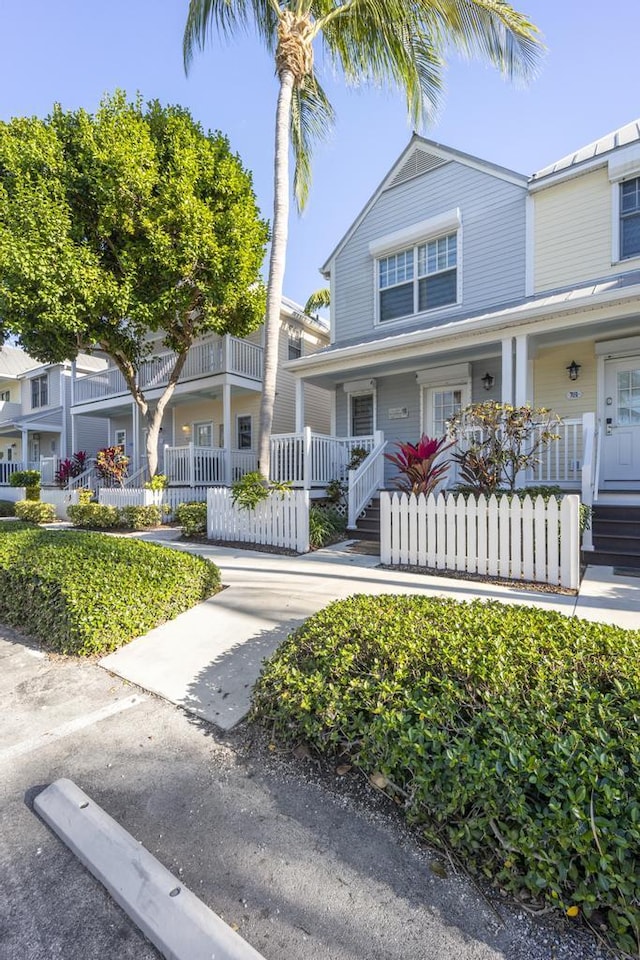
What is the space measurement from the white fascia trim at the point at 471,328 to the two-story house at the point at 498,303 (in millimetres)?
25

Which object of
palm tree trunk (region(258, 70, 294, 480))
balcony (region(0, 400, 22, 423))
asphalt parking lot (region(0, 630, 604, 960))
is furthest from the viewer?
balcony (region(0, 400, 22, 423))

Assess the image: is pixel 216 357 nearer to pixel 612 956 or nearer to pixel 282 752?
pixel 282 752

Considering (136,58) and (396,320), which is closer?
(136,58)

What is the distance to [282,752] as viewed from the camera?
2230mm

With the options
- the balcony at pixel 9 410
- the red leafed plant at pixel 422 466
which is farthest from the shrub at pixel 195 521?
the balcony at pixel 9 410

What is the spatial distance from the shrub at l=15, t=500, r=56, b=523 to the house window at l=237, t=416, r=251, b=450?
6019mm

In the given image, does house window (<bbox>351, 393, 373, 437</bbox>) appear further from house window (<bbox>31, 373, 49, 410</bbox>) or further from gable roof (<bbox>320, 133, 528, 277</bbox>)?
house window (<bbox>31, 373, 49, 410</bbox>)

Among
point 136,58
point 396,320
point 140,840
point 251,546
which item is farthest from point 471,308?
point 140,840

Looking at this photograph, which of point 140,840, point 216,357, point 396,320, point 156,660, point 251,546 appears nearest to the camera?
point 140,840

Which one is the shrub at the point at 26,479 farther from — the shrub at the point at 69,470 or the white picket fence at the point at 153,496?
the white picket fence at the point at 153,496

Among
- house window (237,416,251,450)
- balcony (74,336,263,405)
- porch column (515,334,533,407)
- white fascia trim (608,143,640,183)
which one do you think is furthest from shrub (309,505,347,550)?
white fascia trim (608,143,640,183)

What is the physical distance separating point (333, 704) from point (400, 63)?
11720mm

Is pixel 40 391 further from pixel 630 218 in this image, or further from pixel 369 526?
pixel 630 218

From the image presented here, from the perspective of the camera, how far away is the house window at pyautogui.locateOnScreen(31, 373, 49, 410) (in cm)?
2225
